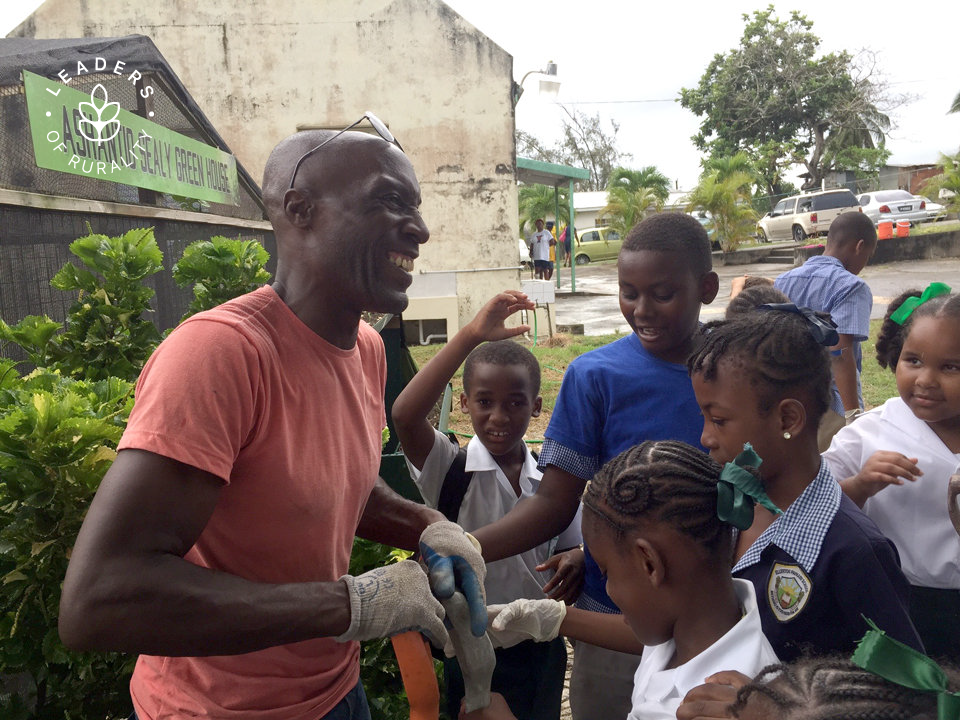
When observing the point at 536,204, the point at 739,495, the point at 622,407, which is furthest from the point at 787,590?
the point at 536,204

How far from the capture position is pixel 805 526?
180 cm

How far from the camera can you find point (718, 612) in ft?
5.46

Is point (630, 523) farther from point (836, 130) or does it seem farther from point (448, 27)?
point (836, 130)

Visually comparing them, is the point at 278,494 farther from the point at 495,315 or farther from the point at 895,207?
the point at 895,207

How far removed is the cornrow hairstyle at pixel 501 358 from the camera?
286cm

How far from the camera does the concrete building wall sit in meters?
13.1

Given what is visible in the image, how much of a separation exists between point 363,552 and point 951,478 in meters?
1.93

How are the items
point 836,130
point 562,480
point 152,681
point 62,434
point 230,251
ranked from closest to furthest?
point 152,681 < point 62,434 < point 562,480 < point 230,251 < point 836,130

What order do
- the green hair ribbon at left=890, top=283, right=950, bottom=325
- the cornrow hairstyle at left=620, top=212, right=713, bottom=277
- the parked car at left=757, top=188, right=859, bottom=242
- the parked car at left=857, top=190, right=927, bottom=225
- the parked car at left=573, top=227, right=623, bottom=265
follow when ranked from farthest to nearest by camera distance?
the parked car at left=573, top=227, right=623, bottom=265 → the parked car at left=757, top=188, right=859, bottom=242 → the parked car at left=857, top=190, right=927, bottom=225 → the green hair ribbon at left=890, top=283, right=950, bottom=325 → the cornrow hairstyle at left=620, top=212, right=713, bottom=277

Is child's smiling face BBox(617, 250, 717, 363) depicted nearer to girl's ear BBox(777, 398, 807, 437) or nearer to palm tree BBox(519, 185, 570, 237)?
girl's ear BBox(777, 398, 807, 437)

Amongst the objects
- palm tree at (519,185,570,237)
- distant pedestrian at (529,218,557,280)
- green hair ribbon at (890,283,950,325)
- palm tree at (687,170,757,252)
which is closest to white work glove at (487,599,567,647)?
green hair ribbon at (890,283,950,325)

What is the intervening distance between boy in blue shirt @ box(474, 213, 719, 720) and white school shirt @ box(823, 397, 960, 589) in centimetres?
61

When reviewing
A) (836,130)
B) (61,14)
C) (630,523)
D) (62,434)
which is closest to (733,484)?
(630,523)

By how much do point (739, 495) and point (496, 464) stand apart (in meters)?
1.22
